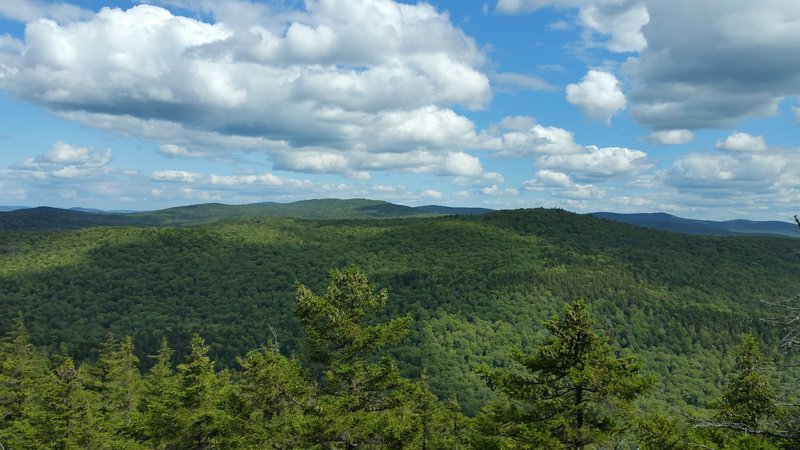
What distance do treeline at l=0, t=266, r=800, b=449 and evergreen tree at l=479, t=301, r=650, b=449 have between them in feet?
0.10

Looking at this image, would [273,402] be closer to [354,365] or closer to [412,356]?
[354,365]

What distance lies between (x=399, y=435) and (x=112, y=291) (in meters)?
199

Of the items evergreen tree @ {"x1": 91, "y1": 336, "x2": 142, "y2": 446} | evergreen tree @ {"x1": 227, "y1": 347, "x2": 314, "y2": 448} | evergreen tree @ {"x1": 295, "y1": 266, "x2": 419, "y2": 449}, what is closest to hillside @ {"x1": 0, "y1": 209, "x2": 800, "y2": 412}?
evergreen tree @ {"x1": 91, "y1": 336, "x2": 142, "y2": 446}

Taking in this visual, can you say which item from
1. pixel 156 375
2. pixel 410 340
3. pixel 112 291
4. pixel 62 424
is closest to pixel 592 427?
pixel 62 424

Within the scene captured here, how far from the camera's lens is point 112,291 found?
182125mm

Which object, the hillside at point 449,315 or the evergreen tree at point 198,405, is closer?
the evergreen tree at point 198,405

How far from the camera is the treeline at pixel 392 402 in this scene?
12383 millimetres

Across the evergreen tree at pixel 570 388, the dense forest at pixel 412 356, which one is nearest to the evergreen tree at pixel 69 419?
the dense forest at pixel 412 356

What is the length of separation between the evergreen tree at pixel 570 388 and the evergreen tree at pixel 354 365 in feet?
13.2

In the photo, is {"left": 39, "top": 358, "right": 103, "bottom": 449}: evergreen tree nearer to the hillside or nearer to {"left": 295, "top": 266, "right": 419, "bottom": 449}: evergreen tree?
{"left": 295, "top": 266, "right": 419, "bottom": 449}: evergreen tree

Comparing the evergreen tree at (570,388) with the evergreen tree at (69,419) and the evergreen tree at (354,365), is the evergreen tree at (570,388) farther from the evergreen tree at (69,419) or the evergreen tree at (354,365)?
the evergreen tree at (69,419)

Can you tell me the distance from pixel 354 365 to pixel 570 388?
24.2 ft

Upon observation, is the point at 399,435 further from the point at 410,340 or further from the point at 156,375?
the point at 410,340

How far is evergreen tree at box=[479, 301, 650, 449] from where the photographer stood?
12.5 metres
